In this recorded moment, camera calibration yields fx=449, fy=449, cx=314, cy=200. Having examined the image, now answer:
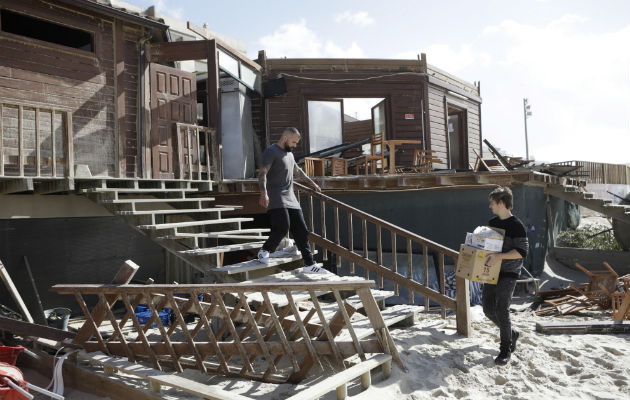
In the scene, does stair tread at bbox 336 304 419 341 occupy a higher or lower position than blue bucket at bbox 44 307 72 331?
higher

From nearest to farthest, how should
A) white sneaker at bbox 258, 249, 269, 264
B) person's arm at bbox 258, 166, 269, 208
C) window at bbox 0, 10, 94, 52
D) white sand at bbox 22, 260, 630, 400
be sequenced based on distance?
white sand at bbox 22, 260, 630, 400 < person's arm at bbox 258, 166, 269, 208 < white sneaker at bbox 258, 249, 269, 264 < window at bbox 0, 10, 94, 52

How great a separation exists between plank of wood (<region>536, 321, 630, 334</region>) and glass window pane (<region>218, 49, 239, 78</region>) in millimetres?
7664

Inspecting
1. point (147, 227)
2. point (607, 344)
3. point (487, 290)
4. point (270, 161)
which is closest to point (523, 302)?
point (607, 344)

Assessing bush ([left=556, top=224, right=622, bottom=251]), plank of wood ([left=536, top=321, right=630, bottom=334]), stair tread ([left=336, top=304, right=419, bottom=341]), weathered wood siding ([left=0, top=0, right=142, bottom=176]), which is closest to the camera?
stair tread ([left=336, top=304, right=419, bottom=341])

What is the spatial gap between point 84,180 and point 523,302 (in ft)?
24.9

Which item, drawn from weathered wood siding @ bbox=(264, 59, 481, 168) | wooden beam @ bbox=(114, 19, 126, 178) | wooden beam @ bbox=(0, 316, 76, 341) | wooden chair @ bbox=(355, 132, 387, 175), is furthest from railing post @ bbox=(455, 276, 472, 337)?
weathered wood siding @ bbox=(264, 59, 481, 168)

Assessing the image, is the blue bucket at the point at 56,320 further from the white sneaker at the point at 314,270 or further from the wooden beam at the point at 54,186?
the white sneaker at the point at 314,270

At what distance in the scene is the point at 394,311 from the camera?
526cm

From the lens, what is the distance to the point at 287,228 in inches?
204

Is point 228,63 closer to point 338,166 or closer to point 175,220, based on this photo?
point 338,166

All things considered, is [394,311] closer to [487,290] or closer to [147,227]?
[487,290]

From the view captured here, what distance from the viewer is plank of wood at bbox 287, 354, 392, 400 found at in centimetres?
318

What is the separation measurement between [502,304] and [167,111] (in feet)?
24.2

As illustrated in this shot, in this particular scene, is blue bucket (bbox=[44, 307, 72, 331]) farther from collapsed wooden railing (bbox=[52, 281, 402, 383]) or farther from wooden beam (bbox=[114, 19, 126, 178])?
wooden beam (bbox=[114, 19, 126, 178])
